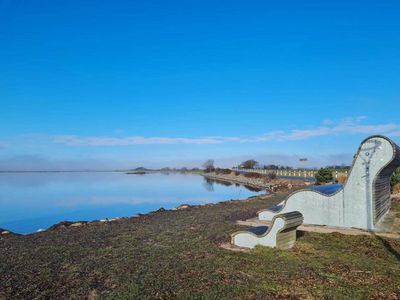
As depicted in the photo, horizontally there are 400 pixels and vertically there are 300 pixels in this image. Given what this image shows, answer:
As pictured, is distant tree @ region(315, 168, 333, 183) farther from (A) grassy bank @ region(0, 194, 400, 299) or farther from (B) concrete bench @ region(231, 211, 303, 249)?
(B) concrete bench @ region(231, 211, 303, 249)

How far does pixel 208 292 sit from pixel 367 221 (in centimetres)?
675

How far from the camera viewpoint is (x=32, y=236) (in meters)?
11.9

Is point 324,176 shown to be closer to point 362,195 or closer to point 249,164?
point 362,195

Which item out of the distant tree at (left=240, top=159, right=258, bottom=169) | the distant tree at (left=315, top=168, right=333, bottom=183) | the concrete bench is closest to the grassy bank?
the concrete bench

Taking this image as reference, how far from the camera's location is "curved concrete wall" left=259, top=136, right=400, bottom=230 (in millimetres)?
10484

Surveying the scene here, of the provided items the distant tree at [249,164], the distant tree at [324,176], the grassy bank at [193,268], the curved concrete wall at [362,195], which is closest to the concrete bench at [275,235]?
the grassy bank at [193,268]

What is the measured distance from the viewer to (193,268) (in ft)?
23.1

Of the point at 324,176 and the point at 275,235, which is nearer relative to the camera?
the point at 275,235

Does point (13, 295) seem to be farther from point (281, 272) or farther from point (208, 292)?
point (281, 272)

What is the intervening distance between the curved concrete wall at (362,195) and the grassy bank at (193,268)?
A: 1333 mm

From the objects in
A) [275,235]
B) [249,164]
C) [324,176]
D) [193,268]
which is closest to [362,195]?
[275,235]

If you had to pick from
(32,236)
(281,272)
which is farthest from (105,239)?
(281,272)

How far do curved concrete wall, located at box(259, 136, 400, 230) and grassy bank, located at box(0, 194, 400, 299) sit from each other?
4.37 ft

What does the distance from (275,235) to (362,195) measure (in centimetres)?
387
